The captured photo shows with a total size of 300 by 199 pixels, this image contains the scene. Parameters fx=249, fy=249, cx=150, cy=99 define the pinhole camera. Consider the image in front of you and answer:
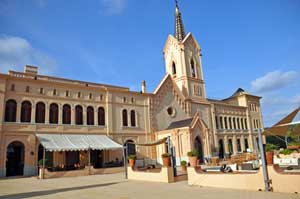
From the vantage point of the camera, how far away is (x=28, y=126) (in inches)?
861

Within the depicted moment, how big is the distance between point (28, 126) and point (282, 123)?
1972 cm

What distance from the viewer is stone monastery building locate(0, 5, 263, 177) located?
21.6 meters

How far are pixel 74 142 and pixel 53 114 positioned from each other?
356 cm

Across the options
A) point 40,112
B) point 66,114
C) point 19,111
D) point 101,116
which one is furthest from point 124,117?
point 19,111

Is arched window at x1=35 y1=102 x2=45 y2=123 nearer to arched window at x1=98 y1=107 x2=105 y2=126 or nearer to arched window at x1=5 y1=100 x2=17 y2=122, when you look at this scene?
arched window at x1=5 y1=100 x2=17 y2=122

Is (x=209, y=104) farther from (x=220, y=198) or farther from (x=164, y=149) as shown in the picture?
(x=220, y=198)

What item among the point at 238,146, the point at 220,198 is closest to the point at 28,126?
the point at 220,198

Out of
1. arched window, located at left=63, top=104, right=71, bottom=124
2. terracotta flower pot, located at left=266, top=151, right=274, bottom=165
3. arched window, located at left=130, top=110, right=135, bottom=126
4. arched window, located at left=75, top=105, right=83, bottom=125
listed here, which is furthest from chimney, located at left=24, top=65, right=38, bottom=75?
terracotta flower pot, located at left=266, top=151, right=274, bottom=165

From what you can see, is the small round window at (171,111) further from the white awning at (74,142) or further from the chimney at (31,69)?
the chimney at (31,69)

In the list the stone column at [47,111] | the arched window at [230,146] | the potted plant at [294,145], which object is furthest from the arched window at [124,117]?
the arched window at [230,146]

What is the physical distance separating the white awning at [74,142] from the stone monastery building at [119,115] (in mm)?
659

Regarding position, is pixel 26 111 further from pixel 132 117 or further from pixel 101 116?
pixel 132 117

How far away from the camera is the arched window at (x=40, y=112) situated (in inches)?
896

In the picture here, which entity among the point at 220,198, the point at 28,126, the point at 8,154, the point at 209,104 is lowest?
the point at 220,198
